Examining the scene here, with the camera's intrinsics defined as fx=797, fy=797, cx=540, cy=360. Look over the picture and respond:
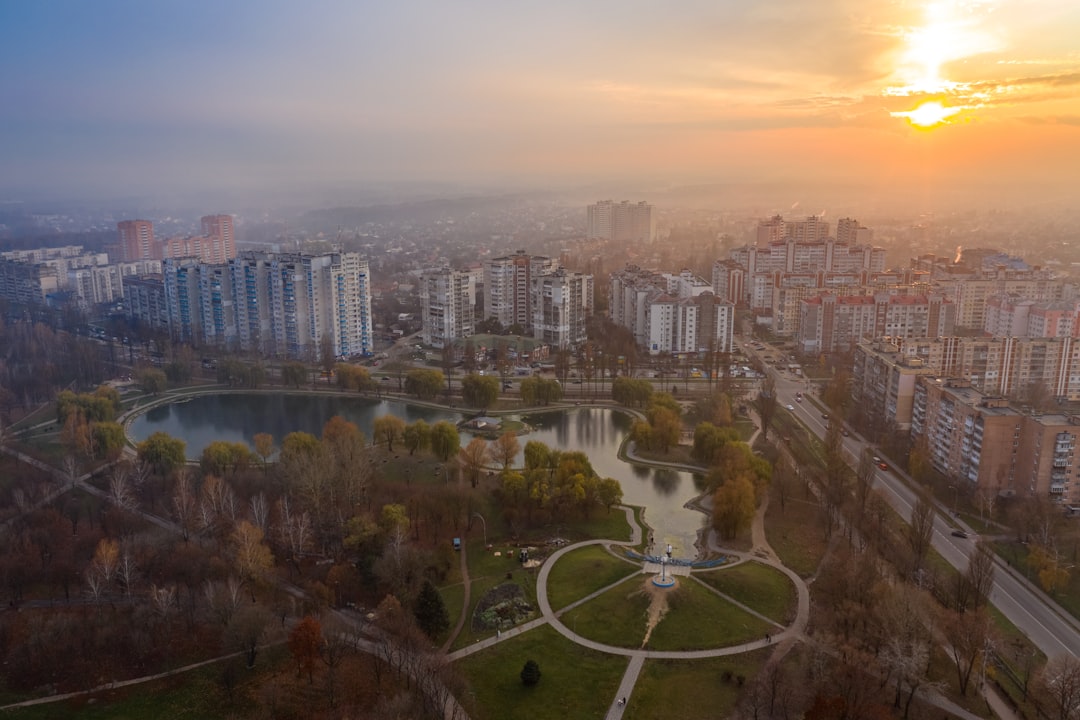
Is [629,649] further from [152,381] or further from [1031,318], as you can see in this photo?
[1031,318]

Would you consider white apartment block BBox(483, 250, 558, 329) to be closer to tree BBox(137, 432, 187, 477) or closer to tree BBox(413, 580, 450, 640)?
tree BBox(137, 432, 187, 477)

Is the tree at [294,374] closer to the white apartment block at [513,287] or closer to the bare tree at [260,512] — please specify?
the white apartment block at [513,287]

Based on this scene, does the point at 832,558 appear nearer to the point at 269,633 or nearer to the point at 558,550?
the point at 558,550

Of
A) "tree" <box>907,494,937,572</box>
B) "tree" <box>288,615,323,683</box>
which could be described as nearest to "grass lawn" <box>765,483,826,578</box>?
"tree" <box>907,494,937,572</box>

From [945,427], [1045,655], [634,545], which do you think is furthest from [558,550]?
[945,427]

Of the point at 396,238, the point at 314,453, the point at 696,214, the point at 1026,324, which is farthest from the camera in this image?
the point at 696,214

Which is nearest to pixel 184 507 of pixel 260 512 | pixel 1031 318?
pixel 260 512

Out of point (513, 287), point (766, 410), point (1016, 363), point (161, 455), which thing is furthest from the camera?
point (513, 287)
